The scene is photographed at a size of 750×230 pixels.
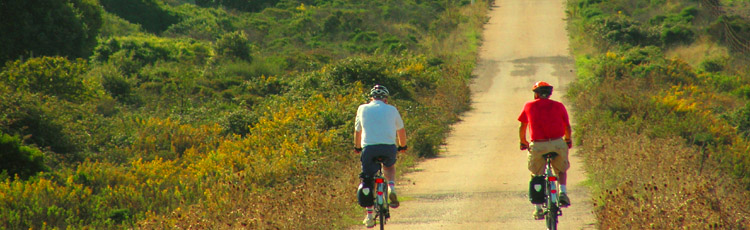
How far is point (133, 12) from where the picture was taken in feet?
158

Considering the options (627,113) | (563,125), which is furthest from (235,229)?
(627,113)

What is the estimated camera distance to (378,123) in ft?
28.9

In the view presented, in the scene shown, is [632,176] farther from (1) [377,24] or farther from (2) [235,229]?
(1) [377,24]

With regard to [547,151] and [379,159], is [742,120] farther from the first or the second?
[379,159]

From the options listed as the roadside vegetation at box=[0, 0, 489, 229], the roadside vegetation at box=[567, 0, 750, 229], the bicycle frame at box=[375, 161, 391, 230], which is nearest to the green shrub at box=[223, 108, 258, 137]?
the roadside vegetation at box=[0, 0, 489, 229]

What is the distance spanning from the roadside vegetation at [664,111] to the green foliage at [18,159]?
11.1 metres

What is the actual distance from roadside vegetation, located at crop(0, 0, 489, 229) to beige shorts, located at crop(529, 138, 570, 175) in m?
2.80

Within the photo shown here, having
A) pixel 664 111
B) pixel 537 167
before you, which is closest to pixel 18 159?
pixel 537 167

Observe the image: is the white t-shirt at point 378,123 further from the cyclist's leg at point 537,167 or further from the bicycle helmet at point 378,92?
the cyclist's leg at point 537,167

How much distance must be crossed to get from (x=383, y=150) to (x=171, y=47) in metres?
31.0

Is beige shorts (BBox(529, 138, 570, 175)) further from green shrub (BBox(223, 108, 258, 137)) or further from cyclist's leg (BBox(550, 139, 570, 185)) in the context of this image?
green shrub (BBox(223, 108, 258, 137))

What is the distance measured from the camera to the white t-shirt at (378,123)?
8.81 meters

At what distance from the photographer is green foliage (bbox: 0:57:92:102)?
78.8ft

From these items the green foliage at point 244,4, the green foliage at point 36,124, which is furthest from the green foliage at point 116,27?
the green foliage at point 36,124
